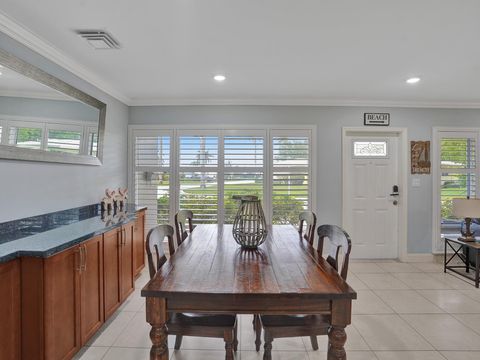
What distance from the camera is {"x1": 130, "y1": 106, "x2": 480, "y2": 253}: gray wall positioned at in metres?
4.27

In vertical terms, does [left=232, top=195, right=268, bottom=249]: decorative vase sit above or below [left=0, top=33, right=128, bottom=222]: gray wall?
below

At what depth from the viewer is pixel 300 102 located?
422 centimetres

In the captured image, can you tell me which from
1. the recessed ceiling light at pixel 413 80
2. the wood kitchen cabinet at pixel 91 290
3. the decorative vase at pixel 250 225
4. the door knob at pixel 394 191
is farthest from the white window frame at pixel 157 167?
the door knob at pixel 394 191

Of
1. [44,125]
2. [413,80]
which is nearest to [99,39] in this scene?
[44,125]

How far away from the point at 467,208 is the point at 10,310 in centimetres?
459

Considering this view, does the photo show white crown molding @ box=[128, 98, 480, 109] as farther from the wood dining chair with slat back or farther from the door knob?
the wood dining chair with slat back

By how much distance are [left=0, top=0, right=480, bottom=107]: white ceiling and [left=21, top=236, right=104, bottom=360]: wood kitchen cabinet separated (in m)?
1.69

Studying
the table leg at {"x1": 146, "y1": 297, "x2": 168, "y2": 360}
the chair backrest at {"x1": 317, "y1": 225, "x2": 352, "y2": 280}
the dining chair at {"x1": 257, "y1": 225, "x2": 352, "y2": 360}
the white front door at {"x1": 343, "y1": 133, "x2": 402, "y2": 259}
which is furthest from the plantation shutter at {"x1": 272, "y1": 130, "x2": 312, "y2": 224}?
the table leg at {"x1": 146, "y1": 297, "x2": 168, "y2": 360}

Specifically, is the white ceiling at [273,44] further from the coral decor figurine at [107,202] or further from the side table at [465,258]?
the side table at [465,258]

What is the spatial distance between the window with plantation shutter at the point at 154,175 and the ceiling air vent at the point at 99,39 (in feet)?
6.13

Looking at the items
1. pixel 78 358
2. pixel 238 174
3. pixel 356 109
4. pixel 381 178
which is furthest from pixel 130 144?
pixel 381 178

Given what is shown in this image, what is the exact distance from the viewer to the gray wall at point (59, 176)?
2.21 meters

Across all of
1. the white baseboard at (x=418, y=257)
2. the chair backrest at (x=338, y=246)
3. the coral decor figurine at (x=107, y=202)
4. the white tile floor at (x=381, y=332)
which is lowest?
the white tile floor at (x=381, y=332)

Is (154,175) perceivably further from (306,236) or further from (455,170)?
(455,170)
